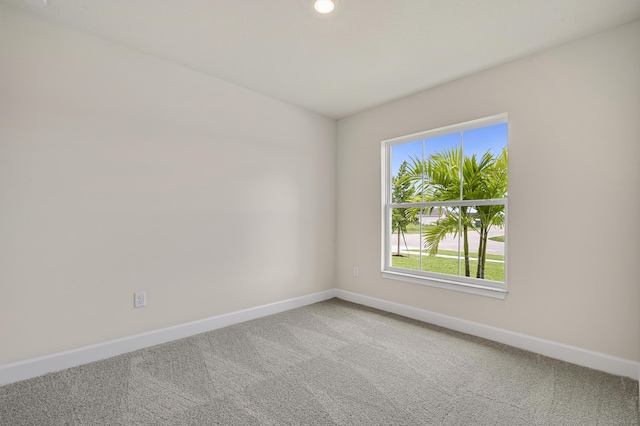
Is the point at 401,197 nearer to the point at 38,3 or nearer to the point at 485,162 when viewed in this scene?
the point at 485,162

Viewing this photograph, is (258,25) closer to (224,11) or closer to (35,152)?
(224,11)

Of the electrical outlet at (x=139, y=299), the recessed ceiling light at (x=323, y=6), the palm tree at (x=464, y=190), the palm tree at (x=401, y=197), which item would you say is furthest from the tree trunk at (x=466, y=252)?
the electrical outlet at (x=139, y=299)

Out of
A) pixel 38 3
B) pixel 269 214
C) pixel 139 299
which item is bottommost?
pixel 139 299

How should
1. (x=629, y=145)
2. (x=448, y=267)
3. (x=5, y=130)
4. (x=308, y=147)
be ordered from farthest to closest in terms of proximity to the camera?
(x=308, y=147) → (x=448, y=267) → (x=629, y=145) → (x=5, y=130)

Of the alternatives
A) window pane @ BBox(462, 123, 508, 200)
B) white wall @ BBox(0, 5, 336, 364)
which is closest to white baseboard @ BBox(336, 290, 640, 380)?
window pane @ BBox(462, 123, 508, 200)

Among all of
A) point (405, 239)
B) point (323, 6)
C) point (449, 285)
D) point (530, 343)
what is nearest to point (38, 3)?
point (323, 6)

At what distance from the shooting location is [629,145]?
6.74ft

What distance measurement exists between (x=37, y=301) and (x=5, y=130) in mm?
1128

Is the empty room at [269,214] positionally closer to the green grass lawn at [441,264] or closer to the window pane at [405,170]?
the green grass lawn at [441,264]

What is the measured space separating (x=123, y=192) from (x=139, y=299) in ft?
2.84

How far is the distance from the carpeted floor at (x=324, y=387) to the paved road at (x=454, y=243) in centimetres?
84

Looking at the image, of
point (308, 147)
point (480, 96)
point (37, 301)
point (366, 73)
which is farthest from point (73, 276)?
point (480, 96)

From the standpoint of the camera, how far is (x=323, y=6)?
6.26 ft

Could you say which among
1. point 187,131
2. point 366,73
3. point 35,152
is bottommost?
point 35,152
